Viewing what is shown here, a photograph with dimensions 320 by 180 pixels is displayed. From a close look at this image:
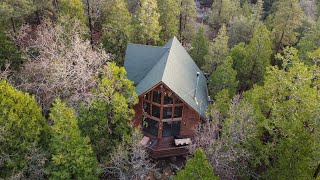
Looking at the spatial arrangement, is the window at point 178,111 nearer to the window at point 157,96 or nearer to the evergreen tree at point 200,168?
the window at point 157,96

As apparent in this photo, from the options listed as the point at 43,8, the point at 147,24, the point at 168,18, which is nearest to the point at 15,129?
the point at 147,24

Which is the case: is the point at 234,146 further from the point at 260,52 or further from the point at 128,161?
the point at 260,52

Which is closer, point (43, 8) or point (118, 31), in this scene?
point (118, 31)

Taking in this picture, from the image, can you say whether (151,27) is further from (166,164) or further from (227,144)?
(227,144)

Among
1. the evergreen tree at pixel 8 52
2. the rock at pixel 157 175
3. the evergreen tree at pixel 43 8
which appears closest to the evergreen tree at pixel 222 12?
the evergreen tree at pixel 43 8

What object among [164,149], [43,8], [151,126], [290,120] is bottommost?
[164,149]

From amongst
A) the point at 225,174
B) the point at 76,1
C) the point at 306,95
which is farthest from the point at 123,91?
the point at 76,1

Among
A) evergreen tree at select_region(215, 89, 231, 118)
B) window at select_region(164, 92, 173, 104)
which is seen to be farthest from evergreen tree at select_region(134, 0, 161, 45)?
evergreen tree at select_region(215, 89, 231, 118)

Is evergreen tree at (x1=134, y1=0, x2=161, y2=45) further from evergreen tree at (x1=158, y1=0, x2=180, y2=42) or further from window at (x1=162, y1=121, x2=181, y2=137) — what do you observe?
window at (x1=162, y1=121, x2=181, y2=137)
